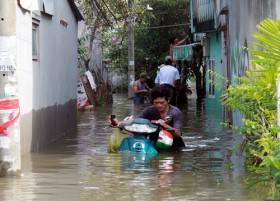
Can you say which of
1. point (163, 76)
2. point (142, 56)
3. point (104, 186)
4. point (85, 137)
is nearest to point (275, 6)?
point (104, 186)

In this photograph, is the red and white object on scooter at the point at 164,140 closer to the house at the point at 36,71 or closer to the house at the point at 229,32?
the house at the point at 229,32

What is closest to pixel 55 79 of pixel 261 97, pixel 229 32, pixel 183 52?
pixel 229 32

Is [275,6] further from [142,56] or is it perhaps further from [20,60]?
[142,56]

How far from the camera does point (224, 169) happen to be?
10.6m

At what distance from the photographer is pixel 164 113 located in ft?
40.5

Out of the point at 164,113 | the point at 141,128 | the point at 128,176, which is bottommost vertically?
the point at 128,176

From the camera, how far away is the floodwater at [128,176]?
331 inches

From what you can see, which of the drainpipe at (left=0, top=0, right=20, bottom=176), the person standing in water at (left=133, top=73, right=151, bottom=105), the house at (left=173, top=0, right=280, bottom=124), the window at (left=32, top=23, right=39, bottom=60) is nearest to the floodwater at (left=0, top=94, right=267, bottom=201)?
the drainpipe at (left=0, top=0, right=20, bottom=176)

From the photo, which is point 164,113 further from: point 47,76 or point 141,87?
point 141,87

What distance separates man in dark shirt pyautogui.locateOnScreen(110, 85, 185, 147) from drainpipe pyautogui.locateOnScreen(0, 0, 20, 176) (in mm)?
2834

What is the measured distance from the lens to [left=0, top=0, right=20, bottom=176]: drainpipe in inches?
368

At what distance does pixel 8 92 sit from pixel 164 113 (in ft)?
11.7

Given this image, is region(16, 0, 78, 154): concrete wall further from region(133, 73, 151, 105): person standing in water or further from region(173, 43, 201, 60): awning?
region(173, 43, 201, 60): awning

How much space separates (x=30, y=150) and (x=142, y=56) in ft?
93.1
